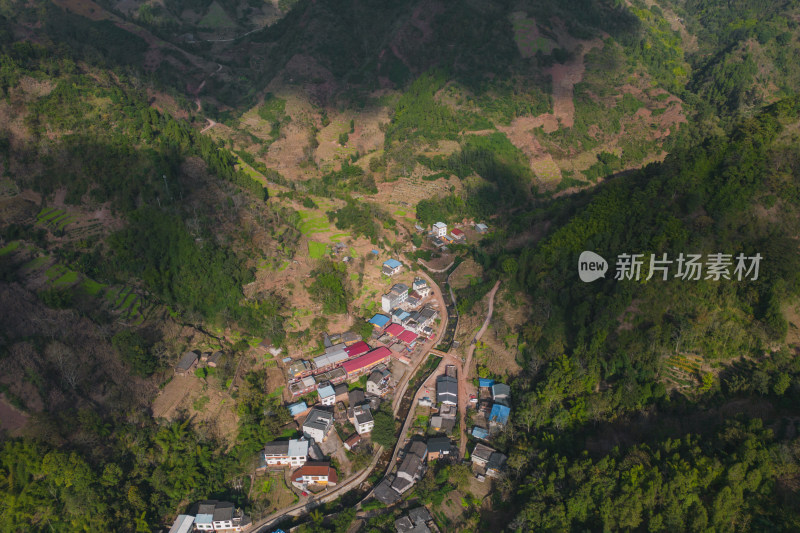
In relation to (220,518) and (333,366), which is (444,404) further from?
(220,518)

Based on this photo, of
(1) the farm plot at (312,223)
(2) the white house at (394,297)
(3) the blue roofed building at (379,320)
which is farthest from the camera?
(1) the farm plot at (312,223)

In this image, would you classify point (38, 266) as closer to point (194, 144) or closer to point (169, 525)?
point (194, 144)

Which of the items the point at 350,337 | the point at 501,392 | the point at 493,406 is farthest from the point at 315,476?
the point at 501,392

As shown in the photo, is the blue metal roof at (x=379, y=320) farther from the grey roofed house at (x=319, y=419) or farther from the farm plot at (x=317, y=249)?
the grey roofed house at (x=319, y=419)

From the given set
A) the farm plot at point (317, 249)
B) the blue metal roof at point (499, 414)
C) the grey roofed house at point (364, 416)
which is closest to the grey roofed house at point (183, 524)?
the grey roofed house at point (364, 416)

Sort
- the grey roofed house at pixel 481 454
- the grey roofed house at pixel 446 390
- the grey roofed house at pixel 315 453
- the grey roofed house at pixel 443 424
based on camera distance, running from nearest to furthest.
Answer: the grey roofed house at pixel 481 454, the grey roofed house at pixel 315 453, the grey roofed house at pixel 443 424, the grey roofed house at pixel 446 390

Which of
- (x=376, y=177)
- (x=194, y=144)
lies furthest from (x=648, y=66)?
(x=194, y=144)

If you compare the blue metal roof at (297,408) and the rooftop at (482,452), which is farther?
the blue metal roof at (297,408)

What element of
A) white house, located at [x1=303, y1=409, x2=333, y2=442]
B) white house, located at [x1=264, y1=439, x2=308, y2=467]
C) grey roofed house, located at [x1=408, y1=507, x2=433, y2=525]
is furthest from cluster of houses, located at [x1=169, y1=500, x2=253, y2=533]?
grey roofed house, located at [x1=408, y1=507, x2=433, y2=525]

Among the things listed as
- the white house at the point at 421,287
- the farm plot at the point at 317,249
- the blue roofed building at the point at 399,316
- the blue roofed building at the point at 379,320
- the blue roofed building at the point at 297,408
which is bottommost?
the blue roofed building at the point at 297,408
